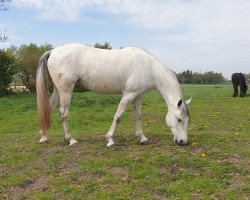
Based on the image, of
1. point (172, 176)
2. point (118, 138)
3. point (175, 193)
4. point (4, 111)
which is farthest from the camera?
point (4, 111)

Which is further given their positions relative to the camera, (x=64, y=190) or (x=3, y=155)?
(x=3, y=155)

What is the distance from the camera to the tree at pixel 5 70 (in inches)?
1188

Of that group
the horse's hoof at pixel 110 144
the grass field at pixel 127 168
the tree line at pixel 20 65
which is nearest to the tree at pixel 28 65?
the tree line at pixel 20 65

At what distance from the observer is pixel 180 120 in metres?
8.24

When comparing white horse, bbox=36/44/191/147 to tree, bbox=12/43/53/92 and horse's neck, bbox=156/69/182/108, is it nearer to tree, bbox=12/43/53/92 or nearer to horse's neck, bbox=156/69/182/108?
horse's neck, bbox=156/69/182/108

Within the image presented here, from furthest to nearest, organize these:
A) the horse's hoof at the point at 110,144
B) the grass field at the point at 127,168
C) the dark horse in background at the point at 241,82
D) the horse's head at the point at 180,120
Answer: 1. the dark horse in background at the point at 241,82
2. the horse's hoof at the point at 110,144
3. the horse's head at the point at 180,120
4. the grass field at the point at 127,168

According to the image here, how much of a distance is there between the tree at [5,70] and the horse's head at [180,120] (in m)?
24.3

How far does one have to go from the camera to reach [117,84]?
27.9 ft

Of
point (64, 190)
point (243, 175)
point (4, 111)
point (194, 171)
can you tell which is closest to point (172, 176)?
point (194, 171)

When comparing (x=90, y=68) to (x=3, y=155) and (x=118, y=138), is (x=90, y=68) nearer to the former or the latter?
(x=118, y=138)

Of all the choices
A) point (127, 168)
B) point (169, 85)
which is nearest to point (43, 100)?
point (127, 168)

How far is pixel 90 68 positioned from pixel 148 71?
1.28 metres

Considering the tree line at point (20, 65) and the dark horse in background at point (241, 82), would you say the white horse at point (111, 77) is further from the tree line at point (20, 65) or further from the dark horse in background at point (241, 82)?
the tree line at point (20, 65)

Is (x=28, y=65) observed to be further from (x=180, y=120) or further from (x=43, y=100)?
(x=180, y=120)
